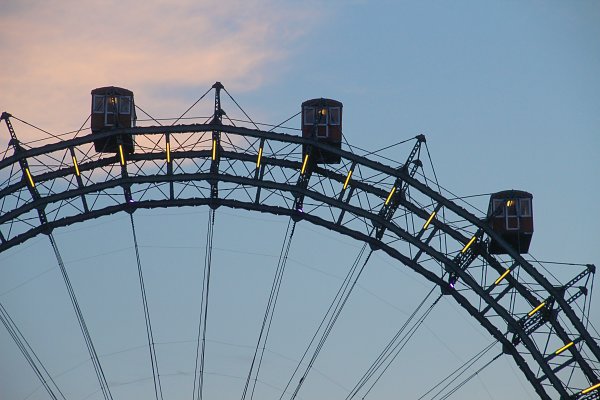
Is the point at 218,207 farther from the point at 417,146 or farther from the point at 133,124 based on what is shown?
the point at 417,146

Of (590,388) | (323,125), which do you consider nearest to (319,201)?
(323,125)

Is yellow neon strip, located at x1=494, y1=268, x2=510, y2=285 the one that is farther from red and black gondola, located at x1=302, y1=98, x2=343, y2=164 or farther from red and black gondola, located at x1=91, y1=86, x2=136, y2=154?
red and black gondola, located at x1=91, y1=86, x2=136, y2=154

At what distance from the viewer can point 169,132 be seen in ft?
171

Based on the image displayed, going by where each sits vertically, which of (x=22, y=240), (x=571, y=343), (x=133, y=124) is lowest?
(x=571, y=343)

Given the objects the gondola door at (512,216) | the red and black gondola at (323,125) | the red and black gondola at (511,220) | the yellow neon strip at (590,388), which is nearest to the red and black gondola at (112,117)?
the red and black gondola at (323,125)

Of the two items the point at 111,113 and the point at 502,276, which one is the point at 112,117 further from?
the point at 502,276

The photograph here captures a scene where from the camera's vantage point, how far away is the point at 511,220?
177 ft

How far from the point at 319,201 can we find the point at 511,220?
311 inches

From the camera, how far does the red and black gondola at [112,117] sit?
52.7 meters

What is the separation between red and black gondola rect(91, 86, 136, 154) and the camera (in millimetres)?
52719

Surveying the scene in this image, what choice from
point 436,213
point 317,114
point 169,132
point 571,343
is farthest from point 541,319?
point 169,132

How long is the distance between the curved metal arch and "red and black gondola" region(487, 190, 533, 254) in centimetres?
53

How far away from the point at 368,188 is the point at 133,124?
32.2 feet

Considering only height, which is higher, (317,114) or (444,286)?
(317,114)
